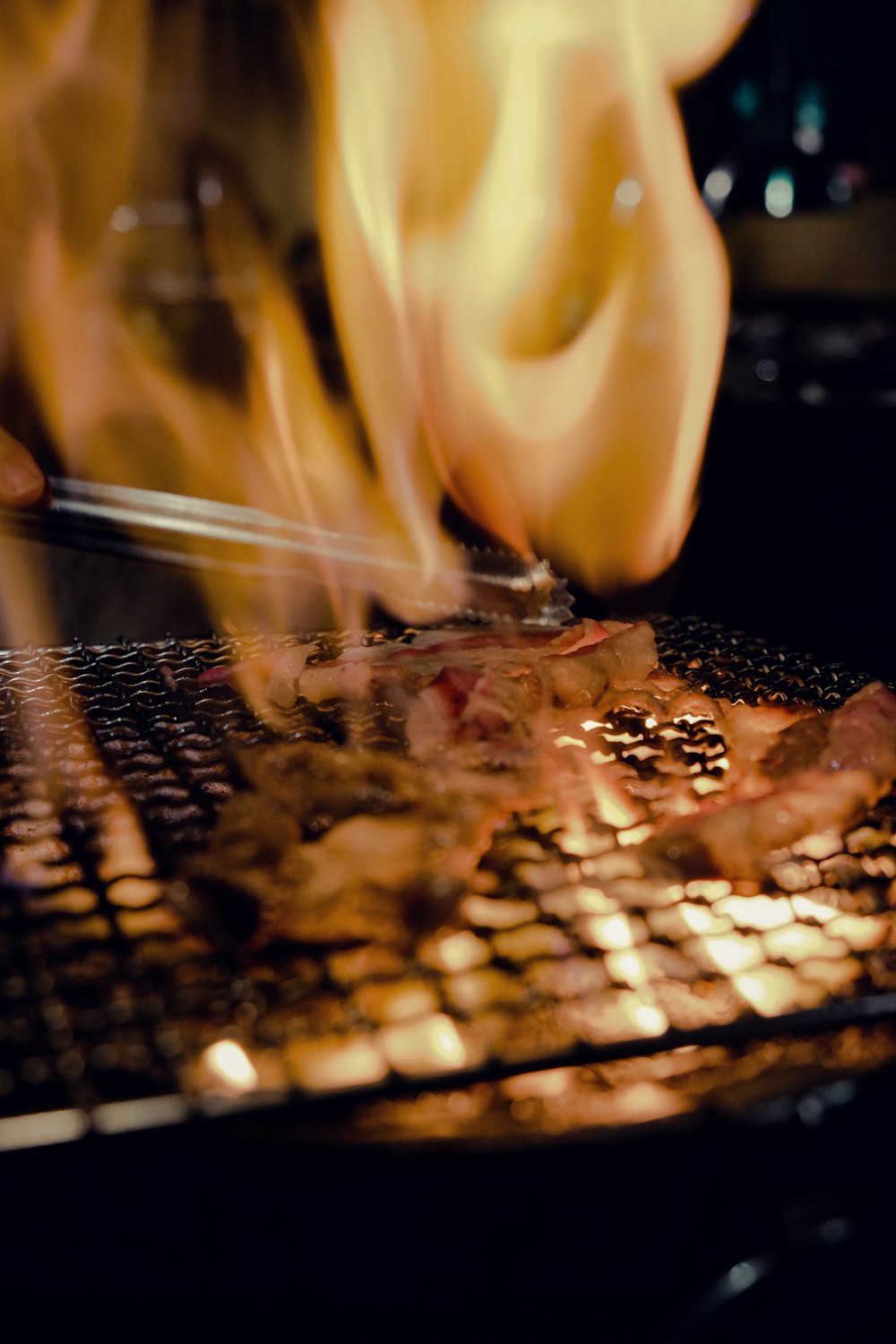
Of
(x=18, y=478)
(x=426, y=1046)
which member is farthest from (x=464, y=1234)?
(x=18, y=478)

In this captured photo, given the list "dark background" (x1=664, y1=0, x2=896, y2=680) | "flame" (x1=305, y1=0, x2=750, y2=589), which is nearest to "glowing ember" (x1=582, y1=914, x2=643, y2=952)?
"dark background" (x1=664, y1=0, x2=896, y2=680)

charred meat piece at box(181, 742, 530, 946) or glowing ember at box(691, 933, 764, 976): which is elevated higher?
charred meat piece at box(181, 742, 530, 946)

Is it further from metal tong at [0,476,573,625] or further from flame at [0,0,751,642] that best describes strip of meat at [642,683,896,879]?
flame at [0,0,751,642]

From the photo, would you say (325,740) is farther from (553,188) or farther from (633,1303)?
Result: (553,188)

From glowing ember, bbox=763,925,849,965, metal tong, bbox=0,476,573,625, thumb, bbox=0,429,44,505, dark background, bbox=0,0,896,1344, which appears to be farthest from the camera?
metal tong, bbox=0,476,573,625

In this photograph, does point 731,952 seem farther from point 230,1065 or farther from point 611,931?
point 230,1065

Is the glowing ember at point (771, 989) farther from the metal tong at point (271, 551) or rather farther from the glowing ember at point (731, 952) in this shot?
the metal tong at point (271, 551)
